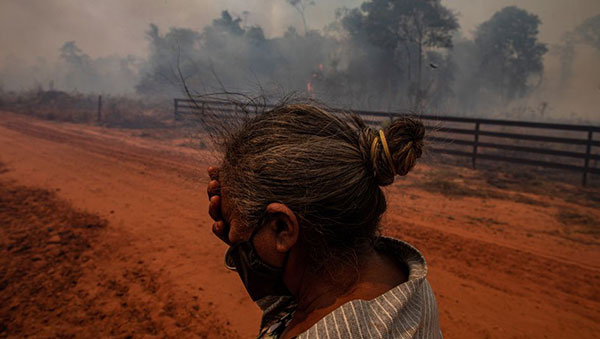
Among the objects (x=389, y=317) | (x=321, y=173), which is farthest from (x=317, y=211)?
(x=389, y=317)

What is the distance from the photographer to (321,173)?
3.80 ft

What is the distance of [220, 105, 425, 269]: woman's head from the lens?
1.18 metres

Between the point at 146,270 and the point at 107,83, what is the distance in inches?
2968

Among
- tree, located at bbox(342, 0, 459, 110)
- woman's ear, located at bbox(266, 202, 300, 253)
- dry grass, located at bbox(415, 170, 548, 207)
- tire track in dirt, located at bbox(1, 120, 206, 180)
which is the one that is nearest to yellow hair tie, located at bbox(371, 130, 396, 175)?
woman's ear, located at bbox(266, 202, 300, 253)

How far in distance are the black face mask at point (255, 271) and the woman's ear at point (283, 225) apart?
13 cm

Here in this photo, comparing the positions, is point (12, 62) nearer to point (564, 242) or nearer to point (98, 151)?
point (98, 151)

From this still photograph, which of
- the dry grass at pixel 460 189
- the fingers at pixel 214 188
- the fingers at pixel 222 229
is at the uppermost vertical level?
the fingers at pixel 214 188

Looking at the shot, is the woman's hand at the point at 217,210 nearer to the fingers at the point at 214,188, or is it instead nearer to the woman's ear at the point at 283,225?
the fingers at the point at 214,188

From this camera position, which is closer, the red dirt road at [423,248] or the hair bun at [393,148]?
the hair bun at [393,148]

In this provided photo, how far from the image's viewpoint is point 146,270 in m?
4.00

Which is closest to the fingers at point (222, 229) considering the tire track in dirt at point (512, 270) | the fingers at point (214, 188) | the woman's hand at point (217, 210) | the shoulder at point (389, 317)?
the woman's hand at point (217, 210)

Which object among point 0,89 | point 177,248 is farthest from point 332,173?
point 0,89

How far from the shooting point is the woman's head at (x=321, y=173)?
46.3 inches

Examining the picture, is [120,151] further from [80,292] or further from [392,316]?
[392,316]
